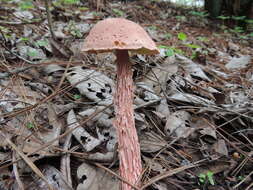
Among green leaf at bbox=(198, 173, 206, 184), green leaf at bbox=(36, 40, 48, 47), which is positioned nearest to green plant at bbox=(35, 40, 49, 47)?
green leaf at bbox=(36, 40, 48, 47)

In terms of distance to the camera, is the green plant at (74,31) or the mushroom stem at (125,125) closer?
the mushroom stem at (125,125)

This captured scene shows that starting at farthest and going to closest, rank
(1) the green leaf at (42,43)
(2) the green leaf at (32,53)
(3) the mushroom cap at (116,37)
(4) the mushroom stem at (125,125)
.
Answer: (1) the green leaf at (42,43) → (2) the green leaf at (32,53) → (4) the mushroom stem at (125,125) → (3) the mushroom cap at (116,37)

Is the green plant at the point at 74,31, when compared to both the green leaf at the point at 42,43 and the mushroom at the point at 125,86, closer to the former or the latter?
the green leaf at the point at 42,43

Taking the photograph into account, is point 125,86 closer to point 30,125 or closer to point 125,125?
point 125,125

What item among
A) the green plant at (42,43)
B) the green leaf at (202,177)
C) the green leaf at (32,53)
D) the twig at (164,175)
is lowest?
the green leaf at (202,177)

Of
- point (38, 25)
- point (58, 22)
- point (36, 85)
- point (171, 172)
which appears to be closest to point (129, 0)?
point (58, 22)

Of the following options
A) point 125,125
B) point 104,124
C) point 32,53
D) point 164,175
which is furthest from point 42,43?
point 164,175

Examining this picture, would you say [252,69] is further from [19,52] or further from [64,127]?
[19,52]

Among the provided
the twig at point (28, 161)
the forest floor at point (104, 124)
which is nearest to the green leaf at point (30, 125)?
the forest floor at point (104, 124)
